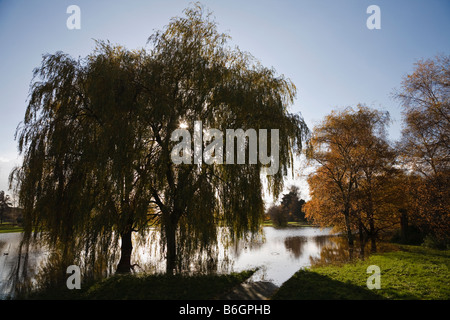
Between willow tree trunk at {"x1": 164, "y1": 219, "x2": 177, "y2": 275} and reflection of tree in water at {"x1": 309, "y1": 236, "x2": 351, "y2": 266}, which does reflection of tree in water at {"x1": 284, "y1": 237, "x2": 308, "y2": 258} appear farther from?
willow tree trunk at {"x1": 164, "y1": 219, "x2": 177, "y2": 275}

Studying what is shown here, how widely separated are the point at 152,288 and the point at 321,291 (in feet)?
16.2

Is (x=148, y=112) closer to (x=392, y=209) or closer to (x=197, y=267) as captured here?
(x=197, y=267)

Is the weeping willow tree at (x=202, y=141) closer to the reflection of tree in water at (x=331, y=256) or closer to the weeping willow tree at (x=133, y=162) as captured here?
the weeping willow tree at (x=133, y=162)

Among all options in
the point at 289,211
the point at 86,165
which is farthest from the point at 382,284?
the point at 289,211

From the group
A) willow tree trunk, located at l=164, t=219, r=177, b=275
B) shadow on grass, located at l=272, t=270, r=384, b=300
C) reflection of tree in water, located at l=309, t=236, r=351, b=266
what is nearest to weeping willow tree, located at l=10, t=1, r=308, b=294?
willow tree trunk, located at l=164, t=219, r=177, b=275

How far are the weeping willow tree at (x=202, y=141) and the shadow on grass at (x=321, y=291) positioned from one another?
262 centimetres

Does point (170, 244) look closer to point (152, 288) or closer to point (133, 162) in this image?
point (152, 288)

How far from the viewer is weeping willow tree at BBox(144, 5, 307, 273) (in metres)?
9.04

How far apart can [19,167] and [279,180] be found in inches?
411

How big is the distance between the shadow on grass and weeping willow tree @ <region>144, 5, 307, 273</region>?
103 inches

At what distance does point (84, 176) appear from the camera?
905 centimetres

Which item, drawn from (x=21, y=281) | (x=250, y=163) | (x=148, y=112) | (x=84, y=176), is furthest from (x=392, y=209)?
(x=21, y=281)

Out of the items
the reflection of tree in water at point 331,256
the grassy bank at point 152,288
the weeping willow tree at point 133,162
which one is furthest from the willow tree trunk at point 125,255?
the reflection of tree in water at point 331,256

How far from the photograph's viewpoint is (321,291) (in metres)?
7.00
